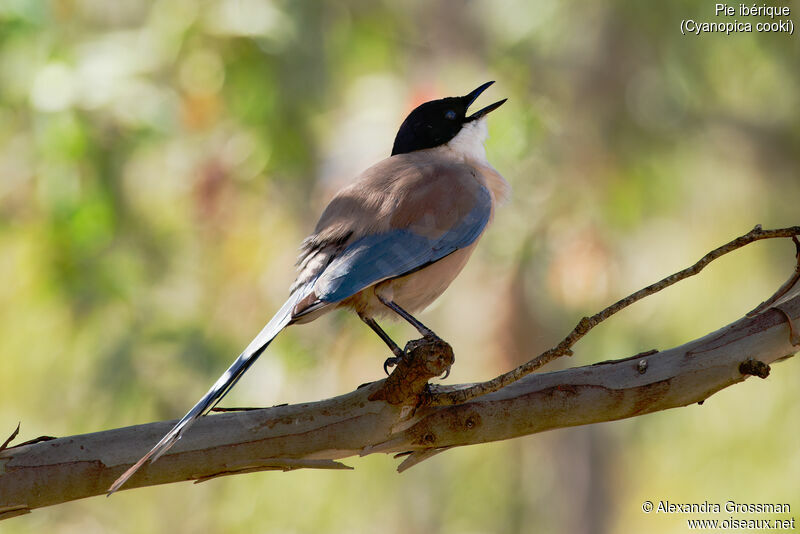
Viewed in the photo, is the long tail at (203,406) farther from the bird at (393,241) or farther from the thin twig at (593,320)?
the thin twig at (593,320)

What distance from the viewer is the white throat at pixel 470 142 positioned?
4550 mm

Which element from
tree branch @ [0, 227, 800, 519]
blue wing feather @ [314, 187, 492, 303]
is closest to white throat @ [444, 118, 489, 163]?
blue wing feather @ [314, 187, 492, 303]

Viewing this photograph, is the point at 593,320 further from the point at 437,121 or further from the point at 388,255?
the point at 437,121

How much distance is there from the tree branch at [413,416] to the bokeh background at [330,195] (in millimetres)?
4246

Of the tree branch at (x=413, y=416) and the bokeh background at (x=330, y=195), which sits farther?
the bokeh background at (x=330, y=195)

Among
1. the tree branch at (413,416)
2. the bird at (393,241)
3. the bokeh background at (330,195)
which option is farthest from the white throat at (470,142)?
the bokeh background at (330,195)

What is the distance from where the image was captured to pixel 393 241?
3615 mm

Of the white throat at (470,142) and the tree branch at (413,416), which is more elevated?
the white throat at (470,142)

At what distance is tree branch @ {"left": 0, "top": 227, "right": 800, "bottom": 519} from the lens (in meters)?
2.69

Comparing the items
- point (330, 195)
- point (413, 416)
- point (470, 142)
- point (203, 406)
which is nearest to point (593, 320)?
point (413, 416)

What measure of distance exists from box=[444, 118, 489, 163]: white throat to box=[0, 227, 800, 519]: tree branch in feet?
6.15

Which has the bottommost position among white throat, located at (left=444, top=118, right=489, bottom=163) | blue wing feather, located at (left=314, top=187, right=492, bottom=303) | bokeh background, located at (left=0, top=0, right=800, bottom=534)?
blue wing feather, located at (left=314, top=187, right=492, bottom=303)

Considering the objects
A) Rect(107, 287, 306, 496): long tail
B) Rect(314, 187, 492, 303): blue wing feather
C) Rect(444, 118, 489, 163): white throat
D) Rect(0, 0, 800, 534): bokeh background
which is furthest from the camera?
Rect(0, 0, 800, 534): bokeh background

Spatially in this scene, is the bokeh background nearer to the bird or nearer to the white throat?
the white throat
